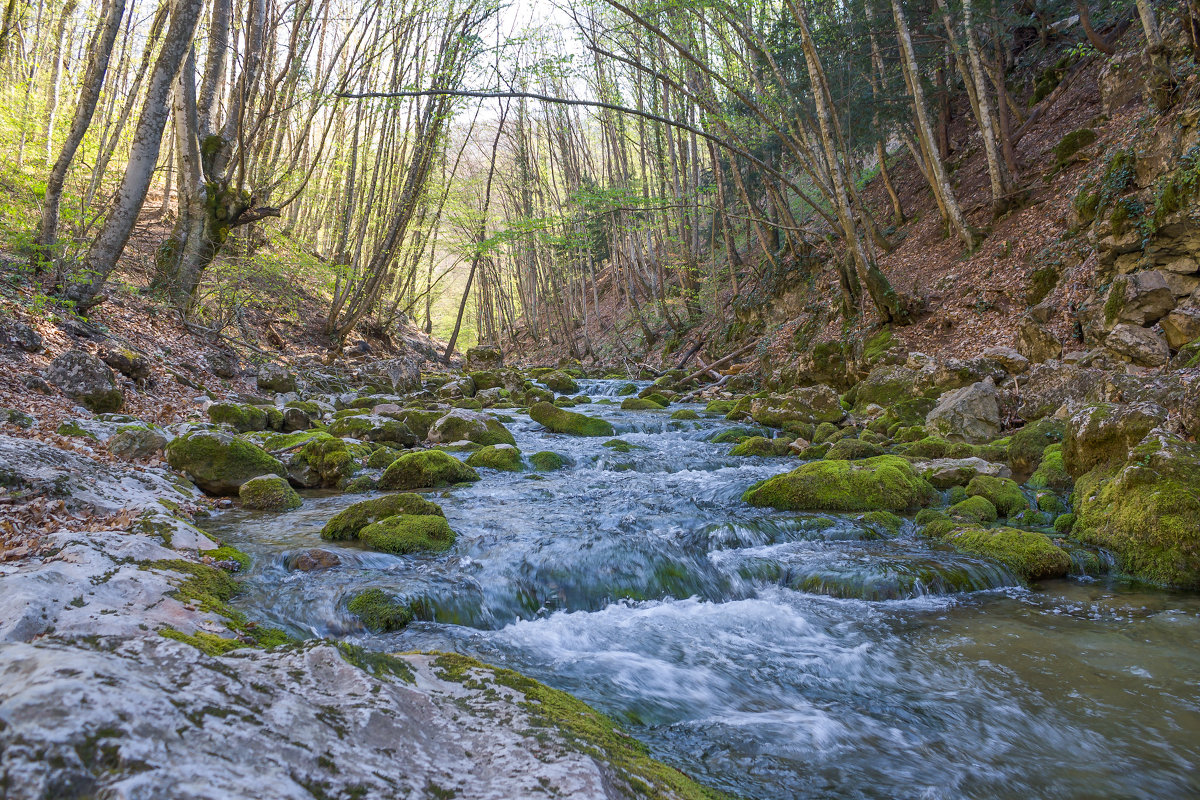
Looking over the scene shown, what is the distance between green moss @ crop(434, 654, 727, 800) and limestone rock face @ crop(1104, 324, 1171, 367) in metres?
8.72

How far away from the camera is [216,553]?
4.74 meters

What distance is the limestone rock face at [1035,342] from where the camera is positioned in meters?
9.51

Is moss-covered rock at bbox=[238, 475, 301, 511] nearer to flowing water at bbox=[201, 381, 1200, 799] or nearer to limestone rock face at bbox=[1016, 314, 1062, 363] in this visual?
flowing water at bbox=[201, 381, 1200, 799]

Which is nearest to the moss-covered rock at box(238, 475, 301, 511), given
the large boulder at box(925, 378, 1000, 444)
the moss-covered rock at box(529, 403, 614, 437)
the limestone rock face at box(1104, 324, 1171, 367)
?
the moss-covered rock at box(529, 403, 614, 437)

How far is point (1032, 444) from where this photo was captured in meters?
7.58

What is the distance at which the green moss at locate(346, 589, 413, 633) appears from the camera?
4.18 metres

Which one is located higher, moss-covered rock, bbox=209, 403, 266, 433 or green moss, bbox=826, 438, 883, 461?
moss-covered rock, bbox=209, 403, 266, 433

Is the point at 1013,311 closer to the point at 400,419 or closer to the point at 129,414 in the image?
the point at 400,419

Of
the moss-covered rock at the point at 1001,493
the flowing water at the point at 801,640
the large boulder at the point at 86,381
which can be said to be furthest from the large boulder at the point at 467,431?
the moss-covered rock at the point at 1001,493

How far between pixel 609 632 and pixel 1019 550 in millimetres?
3726

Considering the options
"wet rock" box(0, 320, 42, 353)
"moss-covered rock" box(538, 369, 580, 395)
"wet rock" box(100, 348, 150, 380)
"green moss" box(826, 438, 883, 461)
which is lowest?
"green moss" box(826, 438, 883, 461)

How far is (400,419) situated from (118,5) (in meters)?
7.24

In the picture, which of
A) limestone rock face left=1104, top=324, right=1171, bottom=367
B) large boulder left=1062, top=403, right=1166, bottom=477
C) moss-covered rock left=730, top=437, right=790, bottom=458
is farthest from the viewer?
moss-covered rock left=730, top=437, right=790, bottom=458

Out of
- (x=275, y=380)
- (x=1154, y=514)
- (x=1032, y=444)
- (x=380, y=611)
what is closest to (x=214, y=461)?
(x=380, y=611)
